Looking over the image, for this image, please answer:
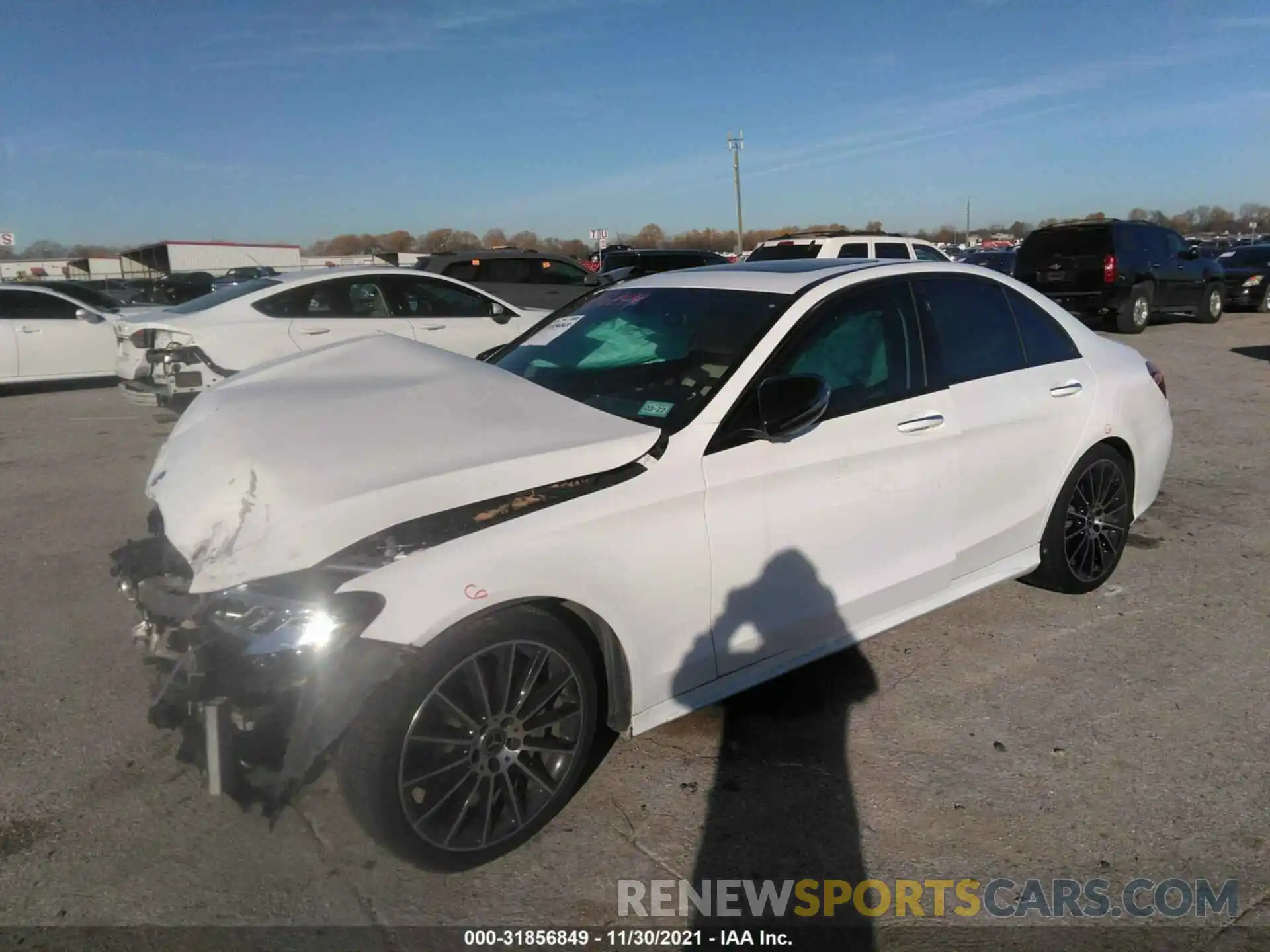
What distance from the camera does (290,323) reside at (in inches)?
335

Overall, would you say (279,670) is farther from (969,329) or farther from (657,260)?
(657,260)

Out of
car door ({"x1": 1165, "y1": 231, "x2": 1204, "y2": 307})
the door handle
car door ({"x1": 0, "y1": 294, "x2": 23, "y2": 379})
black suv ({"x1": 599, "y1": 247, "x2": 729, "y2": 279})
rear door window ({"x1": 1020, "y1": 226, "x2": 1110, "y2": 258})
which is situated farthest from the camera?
black suv ({"x1": 599, "y1": 247, "x2": 729, "y2": 279})

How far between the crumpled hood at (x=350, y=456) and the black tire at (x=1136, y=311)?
16.5 meters

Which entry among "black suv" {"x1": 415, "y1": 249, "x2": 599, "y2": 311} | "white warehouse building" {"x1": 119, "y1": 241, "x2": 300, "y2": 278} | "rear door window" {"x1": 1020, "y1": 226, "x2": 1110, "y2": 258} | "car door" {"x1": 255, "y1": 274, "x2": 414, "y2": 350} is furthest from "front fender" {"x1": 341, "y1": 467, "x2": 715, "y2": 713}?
"white warehouse building" {"x1": 119, "y1": 241, "x2": 300, "y2": 278}

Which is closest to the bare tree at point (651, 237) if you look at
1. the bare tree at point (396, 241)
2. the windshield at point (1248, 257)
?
the bare tree at point (396, 241)

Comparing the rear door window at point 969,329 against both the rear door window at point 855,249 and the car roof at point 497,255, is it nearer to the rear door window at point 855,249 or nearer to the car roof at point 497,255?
the car roof at point 497,255

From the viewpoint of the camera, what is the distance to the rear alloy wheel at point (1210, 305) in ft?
60.5

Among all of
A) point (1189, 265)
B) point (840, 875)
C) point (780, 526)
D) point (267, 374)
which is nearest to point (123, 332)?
point (267, 374)

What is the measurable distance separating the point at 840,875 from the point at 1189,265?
63.0ft

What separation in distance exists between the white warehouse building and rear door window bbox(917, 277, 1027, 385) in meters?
43.1

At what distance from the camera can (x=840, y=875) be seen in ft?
8.98

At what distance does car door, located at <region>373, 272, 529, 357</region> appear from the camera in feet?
30.6

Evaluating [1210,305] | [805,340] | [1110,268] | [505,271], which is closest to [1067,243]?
[1110,268]

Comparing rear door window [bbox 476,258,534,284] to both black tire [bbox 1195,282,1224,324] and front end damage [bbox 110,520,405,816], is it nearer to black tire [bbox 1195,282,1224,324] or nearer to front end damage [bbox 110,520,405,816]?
front end damage [bbox 110,520,405,816]
